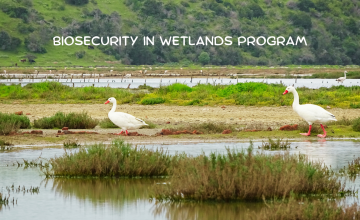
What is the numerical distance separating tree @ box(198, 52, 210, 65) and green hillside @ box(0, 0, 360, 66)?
8.4 inches

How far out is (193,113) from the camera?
87.5 feet

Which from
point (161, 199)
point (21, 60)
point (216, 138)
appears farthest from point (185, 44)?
point (161, 199)

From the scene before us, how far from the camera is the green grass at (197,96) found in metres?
30.6

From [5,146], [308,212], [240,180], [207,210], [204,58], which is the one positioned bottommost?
[207,210]

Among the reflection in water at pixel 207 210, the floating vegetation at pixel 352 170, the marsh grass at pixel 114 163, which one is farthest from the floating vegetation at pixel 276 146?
the reflection in water at pixel 207 210

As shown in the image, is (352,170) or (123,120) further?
(123,120)

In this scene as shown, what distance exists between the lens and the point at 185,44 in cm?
13000

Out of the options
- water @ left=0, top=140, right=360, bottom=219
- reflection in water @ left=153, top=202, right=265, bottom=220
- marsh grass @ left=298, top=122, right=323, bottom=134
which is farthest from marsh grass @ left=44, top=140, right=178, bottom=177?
marsh grass @ left=298, top=122, right=323, bottom=134

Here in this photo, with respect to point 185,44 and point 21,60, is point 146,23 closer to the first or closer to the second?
point 185,44

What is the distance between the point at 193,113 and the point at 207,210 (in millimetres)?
17052

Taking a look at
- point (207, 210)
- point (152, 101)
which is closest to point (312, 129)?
point (207, 210)

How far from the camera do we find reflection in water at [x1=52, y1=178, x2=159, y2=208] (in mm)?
10945

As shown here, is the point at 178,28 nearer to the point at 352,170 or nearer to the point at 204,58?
the point at 204,58

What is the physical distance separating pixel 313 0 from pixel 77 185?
146785 mm
